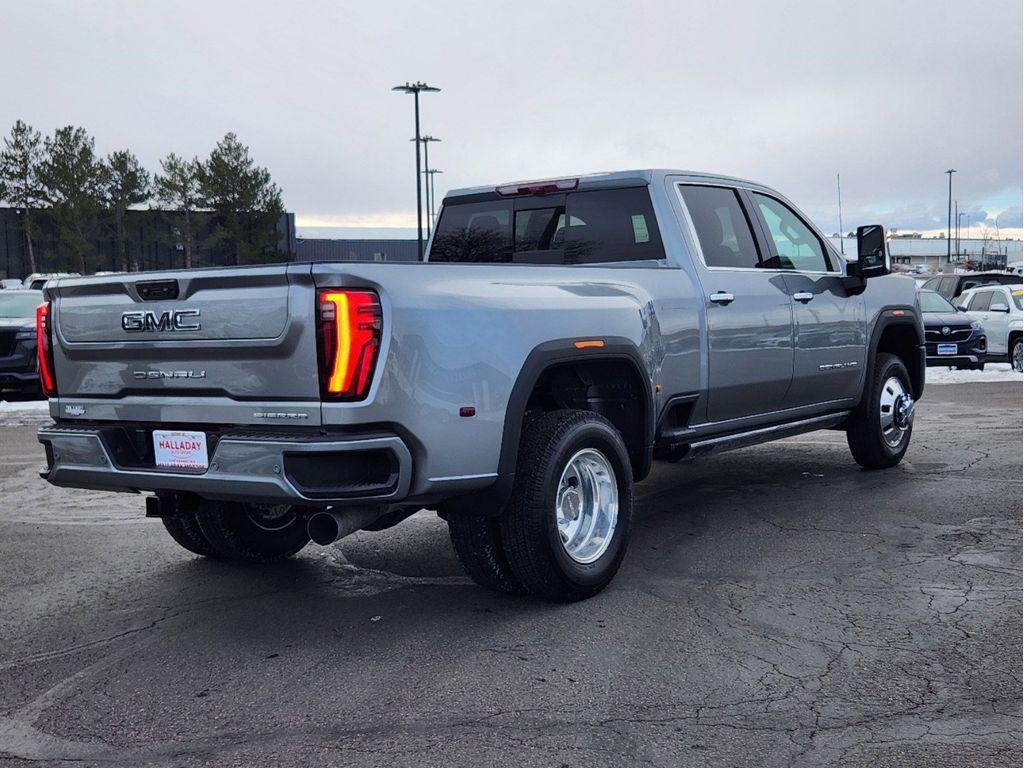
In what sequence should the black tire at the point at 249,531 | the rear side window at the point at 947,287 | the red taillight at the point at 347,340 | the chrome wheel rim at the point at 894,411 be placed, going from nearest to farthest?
the red taillight at the point at 347,340, the black tire at the point at 249,531, the chrome wheel rim at the point at 894,411, the rear side window at the point at 947,287

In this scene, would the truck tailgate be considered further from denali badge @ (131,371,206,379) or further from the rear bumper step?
the rear bumper step

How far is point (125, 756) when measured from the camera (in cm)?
355

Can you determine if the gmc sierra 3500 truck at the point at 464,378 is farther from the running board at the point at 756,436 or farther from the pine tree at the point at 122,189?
the pine tree at the point at 122,189

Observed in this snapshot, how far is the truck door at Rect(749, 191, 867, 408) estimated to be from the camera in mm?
7098

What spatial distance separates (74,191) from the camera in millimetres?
71875

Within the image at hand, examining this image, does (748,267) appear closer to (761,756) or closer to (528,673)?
(528,673)

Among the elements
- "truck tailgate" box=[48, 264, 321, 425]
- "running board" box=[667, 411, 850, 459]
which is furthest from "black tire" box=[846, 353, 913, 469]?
"truck tailgate" box=[48, 264, 321, 425]

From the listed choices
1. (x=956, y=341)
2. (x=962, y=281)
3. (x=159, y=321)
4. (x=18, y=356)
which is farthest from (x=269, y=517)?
(x=962, y=281)

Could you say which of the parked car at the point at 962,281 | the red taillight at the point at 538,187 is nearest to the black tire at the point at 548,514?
the red taillight at the point at 538,187

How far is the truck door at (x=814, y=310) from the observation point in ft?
23.3

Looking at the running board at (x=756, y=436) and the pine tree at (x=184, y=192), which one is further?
the pine tree at (x=184, y=192)

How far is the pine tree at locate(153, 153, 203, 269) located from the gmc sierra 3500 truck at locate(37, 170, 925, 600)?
68.9 meters

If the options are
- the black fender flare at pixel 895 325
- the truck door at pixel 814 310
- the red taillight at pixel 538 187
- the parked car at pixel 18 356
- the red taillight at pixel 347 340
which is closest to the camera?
the red taillight at pixel 347 340

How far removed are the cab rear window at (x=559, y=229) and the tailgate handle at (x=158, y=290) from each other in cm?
253
